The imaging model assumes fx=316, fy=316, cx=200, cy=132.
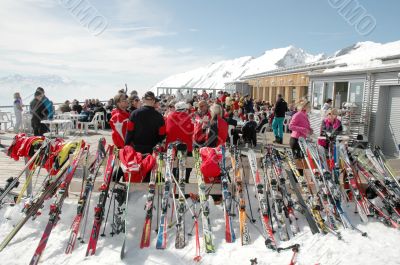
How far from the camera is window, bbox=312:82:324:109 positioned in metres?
12.9

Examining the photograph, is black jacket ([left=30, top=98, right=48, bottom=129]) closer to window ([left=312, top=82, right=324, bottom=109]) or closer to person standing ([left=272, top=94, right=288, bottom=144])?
person standing ([left=272, top=94, right=288, bottom=144])

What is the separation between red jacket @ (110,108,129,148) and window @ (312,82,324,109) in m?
10.3

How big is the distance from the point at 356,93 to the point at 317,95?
272cm

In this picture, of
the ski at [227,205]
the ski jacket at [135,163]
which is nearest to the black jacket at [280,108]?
the ski at [227,205]

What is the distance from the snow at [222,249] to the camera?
2.87 metres

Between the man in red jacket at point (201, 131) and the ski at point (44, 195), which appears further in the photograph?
the man in red jacket at point (201, 131)

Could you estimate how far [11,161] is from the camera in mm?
7066

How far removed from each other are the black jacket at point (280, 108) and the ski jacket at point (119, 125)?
6040mm

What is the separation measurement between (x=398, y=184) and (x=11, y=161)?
7385mm

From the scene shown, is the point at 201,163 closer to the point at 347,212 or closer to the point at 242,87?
the point at 347,212

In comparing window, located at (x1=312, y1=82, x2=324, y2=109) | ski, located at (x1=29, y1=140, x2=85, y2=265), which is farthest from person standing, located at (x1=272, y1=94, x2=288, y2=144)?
ski, located at (x1=29, y1=140, x2=85, y2=265)

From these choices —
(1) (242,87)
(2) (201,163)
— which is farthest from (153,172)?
(1) (242,87)

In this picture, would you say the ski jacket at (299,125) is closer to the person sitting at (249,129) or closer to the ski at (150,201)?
the ski at (150,201)

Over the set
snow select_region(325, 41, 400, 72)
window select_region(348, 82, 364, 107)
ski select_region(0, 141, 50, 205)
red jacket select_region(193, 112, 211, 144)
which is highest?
snow select_region(325, 41, 400, 72)
